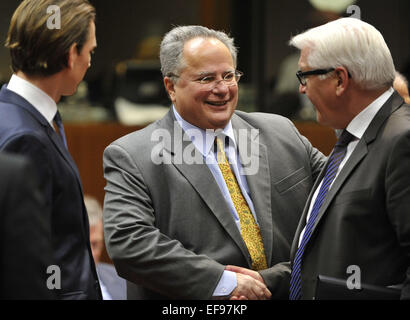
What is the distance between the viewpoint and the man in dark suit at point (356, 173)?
1935 millimetres

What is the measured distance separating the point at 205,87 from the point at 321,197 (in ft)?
1.88

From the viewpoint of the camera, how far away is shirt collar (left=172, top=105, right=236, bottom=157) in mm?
2423

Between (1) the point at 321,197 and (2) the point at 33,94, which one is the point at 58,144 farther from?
(1) the point at 321,197

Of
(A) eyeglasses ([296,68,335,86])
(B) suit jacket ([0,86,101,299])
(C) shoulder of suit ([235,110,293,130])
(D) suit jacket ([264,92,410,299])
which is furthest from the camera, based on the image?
(C) shoulder of suit ([235,110,293,130])

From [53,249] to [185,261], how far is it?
1.83 feet

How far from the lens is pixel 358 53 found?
206cm

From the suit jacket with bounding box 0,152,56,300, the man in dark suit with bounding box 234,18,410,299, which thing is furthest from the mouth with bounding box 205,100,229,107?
the suit jacket with bounding box 0,152,56,300

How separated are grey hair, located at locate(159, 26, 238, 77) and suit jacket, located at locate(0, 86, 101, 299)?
75cm

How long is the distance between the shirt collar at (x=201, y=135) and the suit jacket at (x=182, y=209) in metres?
0.03

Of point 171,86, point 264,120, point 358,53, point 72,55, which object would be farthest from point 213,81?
point 72,55


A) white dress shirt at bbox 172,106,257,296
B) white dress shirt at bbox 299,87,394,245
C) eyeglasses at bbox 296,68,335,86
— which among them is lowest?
white dress shirt at bbox 172,106,257,296

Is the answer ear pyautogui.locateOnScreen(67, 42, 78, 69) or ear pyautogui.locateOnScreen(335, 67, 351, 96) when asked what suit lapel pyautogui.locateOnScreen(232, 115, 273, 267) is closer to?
ear pyautogui.locateOnScreen(335, 67, 351, 96)

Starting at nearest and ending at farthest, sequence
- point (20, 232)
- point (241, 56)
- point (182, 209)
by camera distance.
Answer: point (20, 232)
point (182, 209)
point (241, 56)
